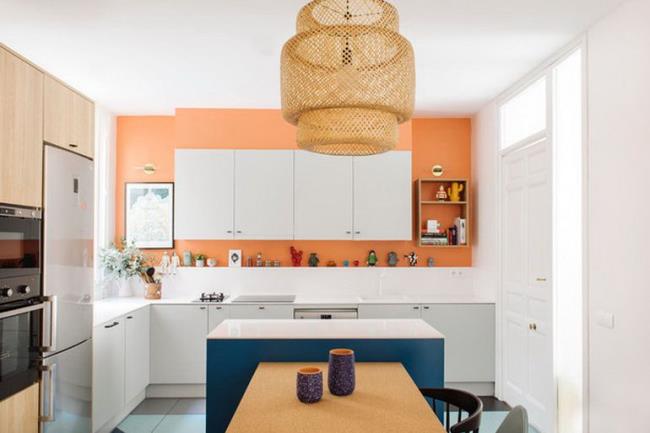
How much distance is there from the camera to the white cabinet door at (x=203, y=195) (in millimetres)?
5172

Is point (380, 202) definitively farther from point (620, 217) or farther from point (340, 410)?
point (340, 410)

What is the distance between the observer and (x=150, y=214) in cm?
556

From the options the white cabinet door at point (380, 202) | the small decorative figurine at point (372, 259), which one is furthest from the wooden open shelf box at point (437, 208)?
the small decorative figurine at point (372, 259)

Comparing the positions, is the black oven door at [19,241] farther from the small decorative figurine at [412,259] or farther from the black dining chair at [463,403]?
→ the small decorative figurine at [412,259]

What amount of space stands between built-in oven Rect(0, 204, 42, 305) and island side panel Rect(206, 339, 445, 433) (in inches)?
39.9

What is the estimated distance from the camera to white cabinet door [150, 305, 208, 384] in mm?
4824

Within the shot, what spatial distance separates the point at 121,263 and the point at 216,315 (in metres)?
1.15

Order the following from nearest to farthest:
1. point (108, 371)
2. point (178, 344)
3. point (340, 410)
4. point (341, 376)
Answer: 1. point (340, 410)
2. point (341, 376)
3. point (108, 371)
4. point (178, 344)

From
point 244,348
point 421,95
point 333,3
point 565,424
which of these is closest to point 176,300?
point 244,348

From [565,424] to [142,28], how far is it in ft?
13.1

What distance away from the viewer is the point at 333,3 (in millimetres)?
1955

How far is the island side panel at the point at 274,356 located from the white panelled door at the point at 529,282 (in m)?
1.55

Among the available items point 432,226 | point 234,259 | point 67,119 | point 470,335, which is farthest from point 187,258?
point 470,335

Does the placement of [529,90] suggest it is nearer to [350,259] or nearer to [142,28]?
[350,259]
